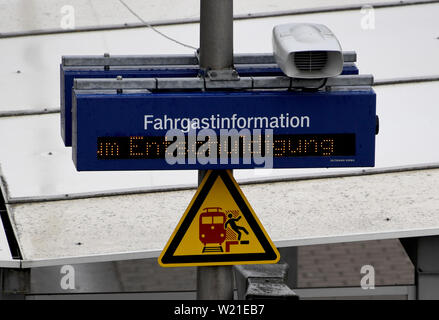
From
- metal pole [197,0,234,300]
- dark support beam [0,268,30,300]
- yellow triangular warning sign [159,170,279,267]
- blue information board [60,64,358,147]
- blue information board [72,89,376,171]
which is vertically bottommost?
dark support beam [0,268,30,300]

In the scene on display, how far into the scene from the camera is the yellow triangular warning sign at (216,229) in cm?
762

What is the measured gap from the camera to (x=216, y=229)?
301 inches

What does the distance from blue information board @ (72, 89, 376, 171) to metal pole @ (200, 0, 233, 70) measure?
307mm

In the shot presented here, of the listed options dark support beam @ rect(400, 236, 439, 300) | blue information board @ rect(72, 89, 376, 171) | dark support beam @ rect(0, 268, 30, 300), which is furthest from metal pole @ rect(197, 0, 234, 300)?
dark support beam @ rect(400, 236, 439, 300)

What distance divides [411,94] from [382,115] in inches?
20.6

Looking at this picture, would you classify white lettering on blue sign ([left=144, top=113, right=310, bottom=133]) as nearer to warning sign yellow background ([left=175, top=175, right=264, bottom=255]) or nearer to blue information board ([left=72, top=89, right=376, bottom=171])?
blue information board ([left=72, top=89, right=376, bottom=171])

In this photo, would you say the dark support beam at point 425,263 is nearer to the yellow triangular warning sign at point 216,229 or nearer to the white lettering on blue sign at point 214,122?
the yellow triangular warning sign at point 216,229

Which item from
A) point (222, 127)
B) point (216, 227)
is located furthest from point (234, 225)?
point (222, 127)

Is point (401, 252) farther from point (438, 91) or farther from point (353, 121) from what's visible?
point (353, 121)

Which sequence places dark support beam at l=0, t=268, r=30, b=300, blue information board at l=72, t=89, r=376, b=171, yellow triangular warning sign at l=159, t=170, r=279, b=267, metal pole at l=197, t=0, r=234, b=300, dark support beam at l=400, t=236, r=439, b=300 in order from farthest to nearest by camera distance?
dark support beam at l=400, t=236, r=439, b=300
dark support beam at l=0, t=268, r=30, b=300
yellow triangular warning sign at l=159, t=170, r=279, b=267
metal pole at l=197, t=0, r=234, b=300
blue information board at l=72, t=89, r=376, b=171

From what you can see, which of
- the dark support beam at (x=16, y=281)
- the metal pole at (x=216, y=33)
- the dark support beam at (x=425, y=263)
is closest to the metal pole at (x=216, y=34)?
the metal pole at (x=216, y=33)

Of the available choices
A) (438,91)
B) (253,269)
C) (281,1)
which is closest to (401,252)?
(281,1)

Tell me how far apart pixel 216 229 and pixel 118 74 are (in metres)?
1.24

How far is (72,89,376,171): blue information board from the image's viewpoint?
23.9 feet
